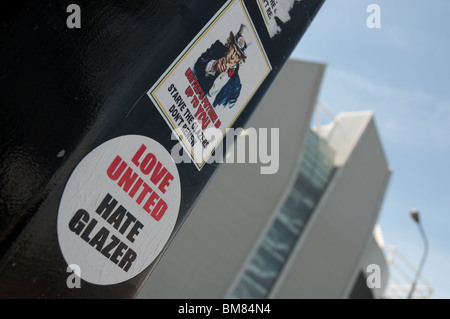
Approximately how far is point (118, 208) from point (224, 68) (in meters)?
0.85

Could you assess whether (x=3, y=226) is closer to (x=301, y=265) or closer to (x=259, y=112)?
(x=259, y=112)

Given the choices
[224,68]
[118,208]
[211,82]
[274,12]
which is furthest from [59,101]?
[274,12]

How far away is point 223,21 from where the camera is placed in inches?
76.6

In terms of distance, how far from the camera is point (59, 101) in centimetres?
144

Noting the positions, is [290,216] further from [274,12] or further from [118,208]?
[118,208]

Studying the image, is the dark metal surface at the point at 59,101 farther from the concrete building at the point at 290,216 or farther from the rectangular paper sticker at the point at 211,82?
the concrete building at the point at 290,216

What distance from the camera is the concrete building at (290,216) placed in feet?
48.9

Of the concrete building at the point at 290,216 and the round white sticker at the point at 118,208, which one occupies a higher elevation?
the round white sticker at the point at 118,208

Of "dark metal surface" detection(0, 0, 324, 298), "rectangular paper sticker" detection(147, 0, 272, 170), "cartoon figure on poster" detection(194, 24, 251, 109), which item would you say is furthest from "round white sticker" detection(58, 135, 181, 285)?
"cartoon figure on poster" detection(194, 24, 251, 109)

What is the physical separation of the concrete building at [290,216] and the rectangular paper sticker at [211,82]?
12.5m

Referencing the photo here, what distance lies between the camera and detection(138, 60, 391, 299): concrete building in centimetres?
1491

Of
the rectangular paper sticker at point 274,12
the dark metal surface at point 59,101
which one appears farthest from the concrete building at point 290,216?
the dark metal surface at point 59,101

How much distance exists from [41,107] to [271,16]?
1.33m
